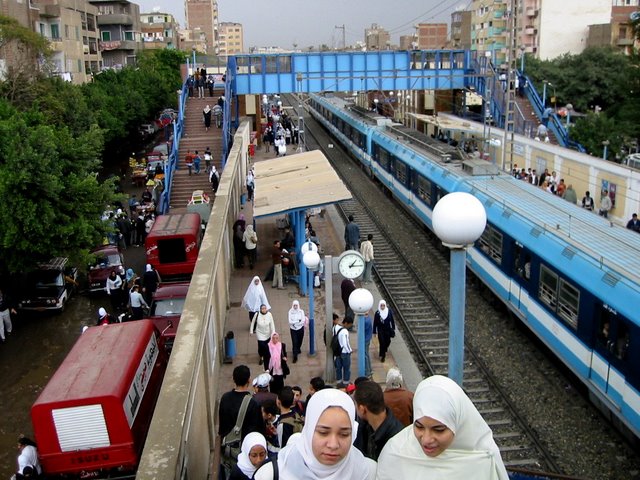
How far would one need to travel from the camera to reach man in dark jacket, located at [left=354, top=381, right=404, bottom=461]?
5.45 meters

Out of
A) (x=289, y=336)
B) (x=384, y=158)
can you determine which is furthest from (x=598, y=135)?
(x=289, y=336)

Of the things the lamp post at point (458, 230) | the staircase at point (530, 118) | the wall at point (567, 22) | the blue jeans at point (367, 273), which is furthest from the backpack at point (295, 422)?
the wall at point (567, 22)

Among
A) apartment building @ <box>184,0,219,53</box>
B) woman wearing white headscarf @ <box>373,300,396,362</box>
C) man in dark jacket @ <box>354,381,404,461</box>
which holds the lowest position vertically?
woman wearing white headscarf @ <box>373,300,396,362</box>

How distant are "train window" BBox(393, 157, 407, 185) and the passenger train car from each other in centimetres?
429

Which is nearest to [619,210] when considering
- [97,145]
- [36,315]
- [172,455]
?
[97,145]

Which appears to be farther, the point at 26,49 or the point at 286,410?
the point at 26,49

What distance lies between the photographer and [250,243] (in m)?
18.0

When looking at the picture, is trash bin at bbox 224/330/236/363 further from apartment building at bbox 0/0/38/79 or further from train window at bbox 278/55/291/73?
train window at bbox 278/55/291/73

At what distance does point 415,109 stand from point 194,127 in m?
23.0

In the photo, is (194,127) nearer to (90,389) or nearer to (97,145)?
(97,145)

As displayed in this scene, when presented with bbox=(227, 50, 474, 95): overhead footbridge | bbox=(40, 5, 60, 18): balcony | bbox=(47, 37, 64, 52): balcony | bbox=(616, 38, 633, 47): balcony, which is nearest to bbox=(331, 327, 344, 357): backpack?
bbox=(227, 50, 474, 95): overhead footbridge

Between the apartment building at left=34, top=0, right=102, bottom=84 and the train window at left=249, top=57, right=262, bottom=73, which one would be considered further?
the apartment building at left=34, top=0, right=102, bottom=84

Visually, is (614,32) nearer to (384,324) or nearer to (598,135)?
(598,135)

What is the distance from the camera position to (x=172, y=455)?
20.5ft
